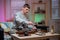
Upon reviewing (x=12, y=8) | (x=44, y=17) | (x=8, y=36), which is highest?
(x=12, y=8)

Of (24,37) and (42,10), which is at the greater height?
(42,10)

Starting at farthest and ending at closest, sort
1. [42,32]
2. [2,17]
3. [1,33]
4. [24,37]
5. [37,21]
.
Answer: [37,21] → [2,17] → [1,33] → [42,32] → [24,37]

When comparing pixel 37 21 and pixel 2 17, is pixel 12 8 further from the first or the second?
pixel 37 21

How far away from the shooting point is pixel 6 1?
5383mm

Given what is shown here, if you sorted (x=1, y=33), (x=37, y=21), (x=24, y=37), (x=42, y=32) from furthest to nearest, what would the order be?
(x=37, y=21) → (x=1, y=33) → (x=42, y=32) → (x=24, y=37)

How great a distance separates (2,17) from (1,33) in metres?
1.04

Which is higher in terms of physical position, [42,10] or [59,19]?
[42,10]

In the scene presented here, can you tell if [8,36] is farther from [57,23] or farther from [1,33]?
[57,23]

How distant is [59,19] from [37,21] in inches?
35.7

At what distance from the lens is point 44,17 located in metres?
5.81

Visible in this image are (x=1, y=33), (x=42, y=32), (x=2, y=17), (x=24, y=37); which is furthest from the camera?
(x=2, y=17)

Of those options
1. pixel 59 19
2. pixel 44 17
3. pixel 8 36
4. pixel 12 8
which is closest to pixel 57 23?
pixel 59 19

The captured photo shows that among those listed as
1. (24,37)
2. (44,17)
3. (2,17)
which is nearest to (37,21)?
(44,17)

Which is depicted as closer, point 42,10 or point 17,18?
point 17,18
